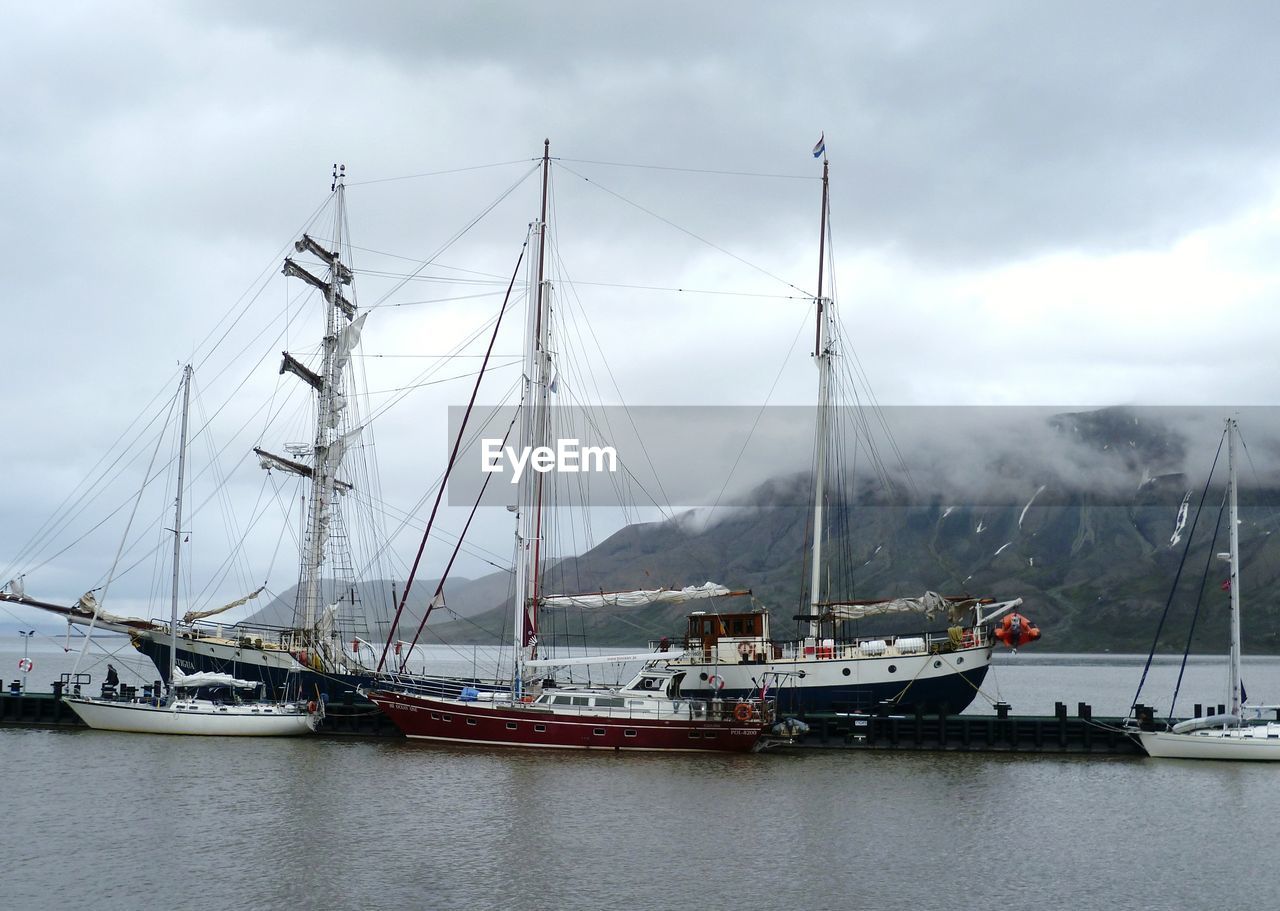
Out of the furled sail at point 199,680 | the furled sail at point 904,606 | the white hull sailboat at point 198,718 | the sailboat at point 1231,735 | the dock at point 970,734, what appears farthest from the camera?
the furled sail at point 904,606

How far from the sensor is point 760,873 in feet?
95.8

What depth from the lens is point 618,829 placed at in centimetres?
3406

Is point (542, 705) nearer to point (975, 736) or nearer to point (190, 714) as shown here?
point (190, 714)

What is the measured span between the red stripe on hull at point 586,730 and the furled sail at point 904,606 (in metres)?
11.1

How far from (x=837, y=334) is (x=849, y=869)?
140 feet

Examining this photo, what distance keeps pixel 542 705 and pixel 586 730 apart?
2.36 m

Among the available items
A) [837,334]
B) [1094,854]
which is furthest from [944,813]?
[837,334]

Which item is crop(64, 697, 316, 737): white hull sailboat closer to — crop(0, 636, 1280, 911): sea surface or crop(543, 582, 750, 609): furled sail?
crop(0, 636, 1280, 911): sea surface

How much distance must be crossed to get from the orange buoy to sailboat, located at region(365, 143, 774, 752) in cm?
1239

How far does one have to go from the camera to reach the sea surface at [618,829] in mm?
27188

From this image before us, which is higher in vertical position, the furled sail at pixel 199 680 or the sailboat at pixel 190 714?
the furled sail at pixel 199 680

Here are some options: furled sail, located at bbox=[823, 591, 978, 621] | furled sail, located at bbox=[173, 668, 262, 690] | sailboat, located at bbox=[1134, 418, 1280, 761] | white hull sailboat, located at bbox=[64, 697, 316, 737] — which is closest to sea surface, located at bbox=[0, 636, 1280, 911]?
sailboat, located at bbox=[1134, 418, 1280, 761]

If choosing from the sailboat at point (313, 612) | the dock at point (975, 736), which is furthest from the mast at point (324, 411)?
the dock at point (975, 736)

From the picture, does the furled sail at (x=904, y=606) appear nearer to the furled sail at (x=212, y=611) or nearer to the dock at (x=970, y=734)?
the dock at (x=970, y=734)
